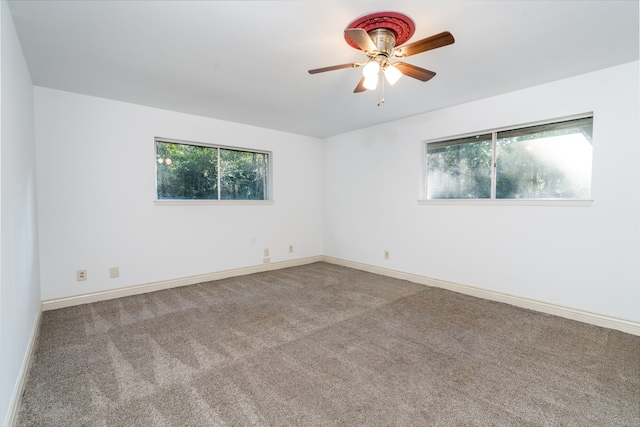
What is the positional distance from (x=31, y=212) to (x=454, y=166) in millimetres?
4494

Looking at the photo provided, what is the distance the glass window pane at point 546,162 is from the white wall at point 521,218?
6.1 inches

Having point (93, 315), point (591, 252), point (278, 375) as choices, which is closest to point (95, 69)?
point (93, 315)

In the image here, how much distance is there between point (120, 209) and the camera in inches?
136

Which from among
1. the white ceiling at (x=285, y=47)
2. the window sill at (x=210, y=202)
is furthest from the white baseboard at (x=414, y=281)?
the white ceiling at (x=285, y=47)

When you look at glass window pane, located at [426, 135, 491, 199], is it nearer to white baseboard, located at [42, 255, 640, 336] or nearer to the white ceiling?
the white ceiling

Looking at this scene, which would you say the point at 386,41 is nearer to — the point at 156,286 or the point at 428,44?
the point at 428,44

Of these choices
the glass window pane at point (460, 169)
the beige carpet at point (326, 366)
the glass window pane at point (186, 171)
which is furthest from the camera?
the glass window pane at point (186, 171)

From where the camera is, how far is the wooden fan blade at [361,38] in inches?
65.0

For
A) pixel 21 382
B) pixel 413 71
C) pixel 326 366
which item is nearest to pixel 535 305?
pixel 326 366

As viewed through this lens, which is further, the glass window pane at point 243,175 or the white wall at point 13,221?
the glass window pane at point 243,175

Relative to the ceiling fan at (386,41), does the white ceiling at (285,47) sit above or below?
above

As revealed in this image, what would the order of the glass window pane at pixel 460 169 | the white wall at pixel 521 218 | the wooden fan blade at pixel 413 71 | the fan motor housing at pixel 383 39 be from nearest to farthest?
the fan motor housing at pixel 383 39 < the wooden fan blade at pixel 413 71 < the white wall at pixel 521 218 < the glass window pane at pixel 460 169

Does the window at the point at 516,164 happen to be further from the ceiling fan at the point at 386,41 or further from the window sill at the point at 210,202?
the window sill at the point at 210,202

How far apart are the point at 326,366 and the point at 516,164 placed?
2955 millimetres
